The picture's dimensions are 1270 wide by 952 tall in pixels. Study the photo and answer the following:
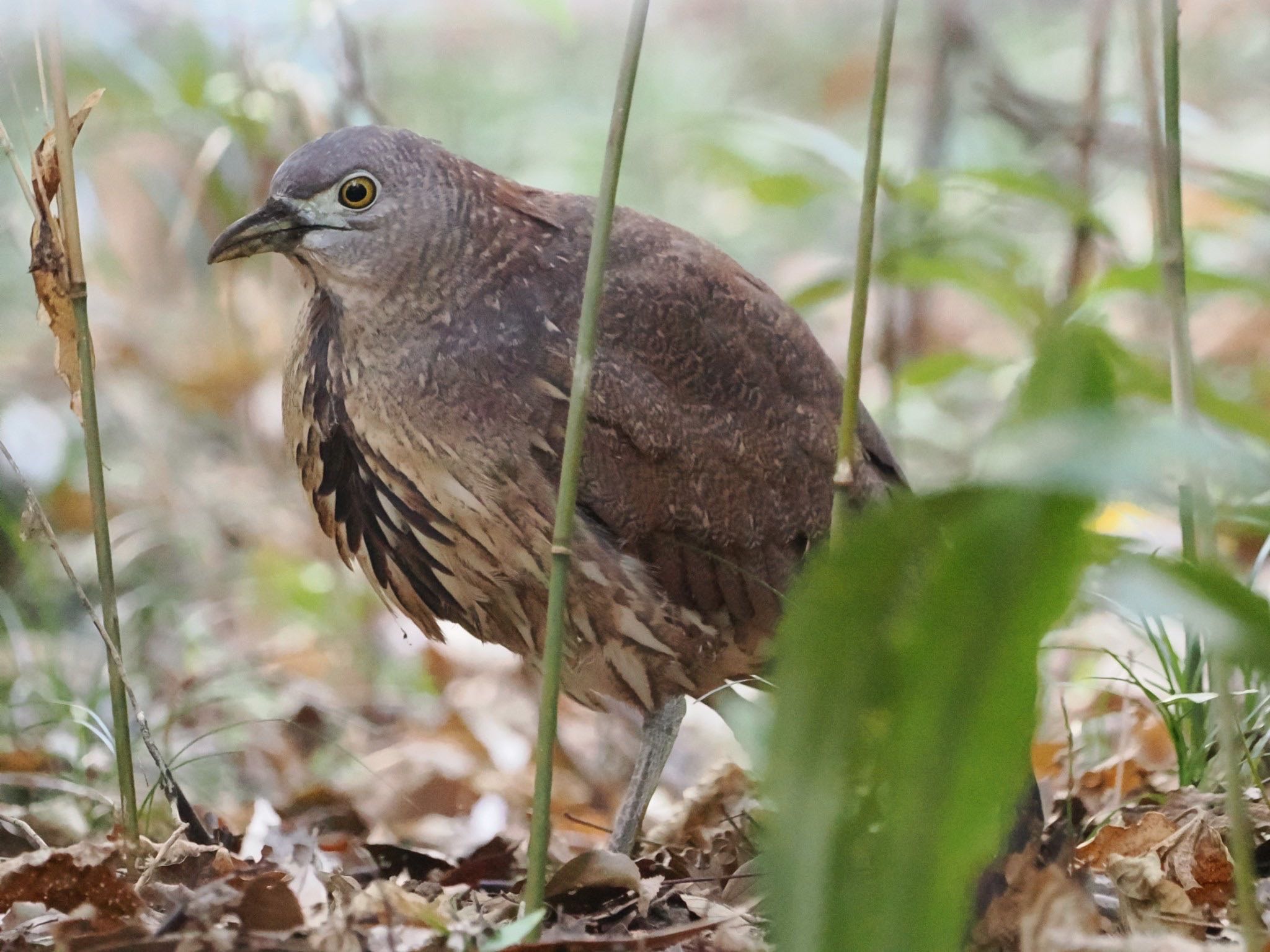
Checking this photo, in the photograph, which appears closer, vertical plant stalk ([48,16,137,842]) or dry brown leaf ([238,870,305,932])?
dry brown leaf ([238,870,305,932])

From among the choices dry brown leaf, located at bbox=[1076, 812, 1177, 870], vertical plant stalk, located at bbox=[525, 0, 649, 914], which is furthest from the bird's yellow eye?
dry brown leaf, located at bbox=[1076, 812, 1177, 870]

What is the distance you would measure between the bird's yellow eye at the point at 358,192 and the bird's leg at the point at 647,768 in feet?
4.20

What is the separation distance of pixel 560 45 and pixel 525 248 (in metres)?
5.99

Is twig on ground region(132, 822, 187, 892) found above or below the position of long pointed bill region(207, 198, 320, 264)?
below

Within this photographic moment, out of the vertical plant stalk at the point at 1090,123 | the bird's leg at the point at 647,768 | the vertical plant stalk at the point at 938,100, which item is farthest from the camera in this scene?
the vertical plant stalk at the point at 938,100

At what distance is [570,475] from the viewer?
175 cm

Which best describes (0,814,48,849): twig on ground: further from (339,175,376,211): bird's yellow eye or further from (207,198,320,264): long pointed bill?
(339,175,376,211): bird's yellow eye

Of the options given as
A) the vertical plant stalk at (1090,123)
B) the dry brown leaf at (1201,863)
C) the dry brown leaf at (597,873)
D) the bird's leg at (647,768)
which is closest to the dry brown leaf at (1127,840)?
the dry brown leaf at (1201,863)

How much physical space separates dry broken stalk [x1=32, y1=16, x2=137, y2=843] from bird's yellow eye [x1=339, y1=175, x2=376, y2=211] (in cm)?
57

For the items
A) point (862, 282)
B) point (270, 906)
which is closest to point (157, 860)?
point (270, 906)

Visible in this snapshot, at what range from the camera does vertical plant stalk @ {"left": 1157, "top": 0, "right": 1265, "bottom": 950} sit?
4.54ft

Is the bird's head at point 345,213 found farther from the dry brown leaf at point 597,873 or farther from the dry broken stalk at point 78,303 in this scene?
the dry brown leaf at point 597,873

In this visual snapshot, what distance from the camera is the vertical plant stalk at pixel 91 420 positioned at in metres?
2.11

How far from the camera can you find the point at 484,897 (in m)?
2.33
